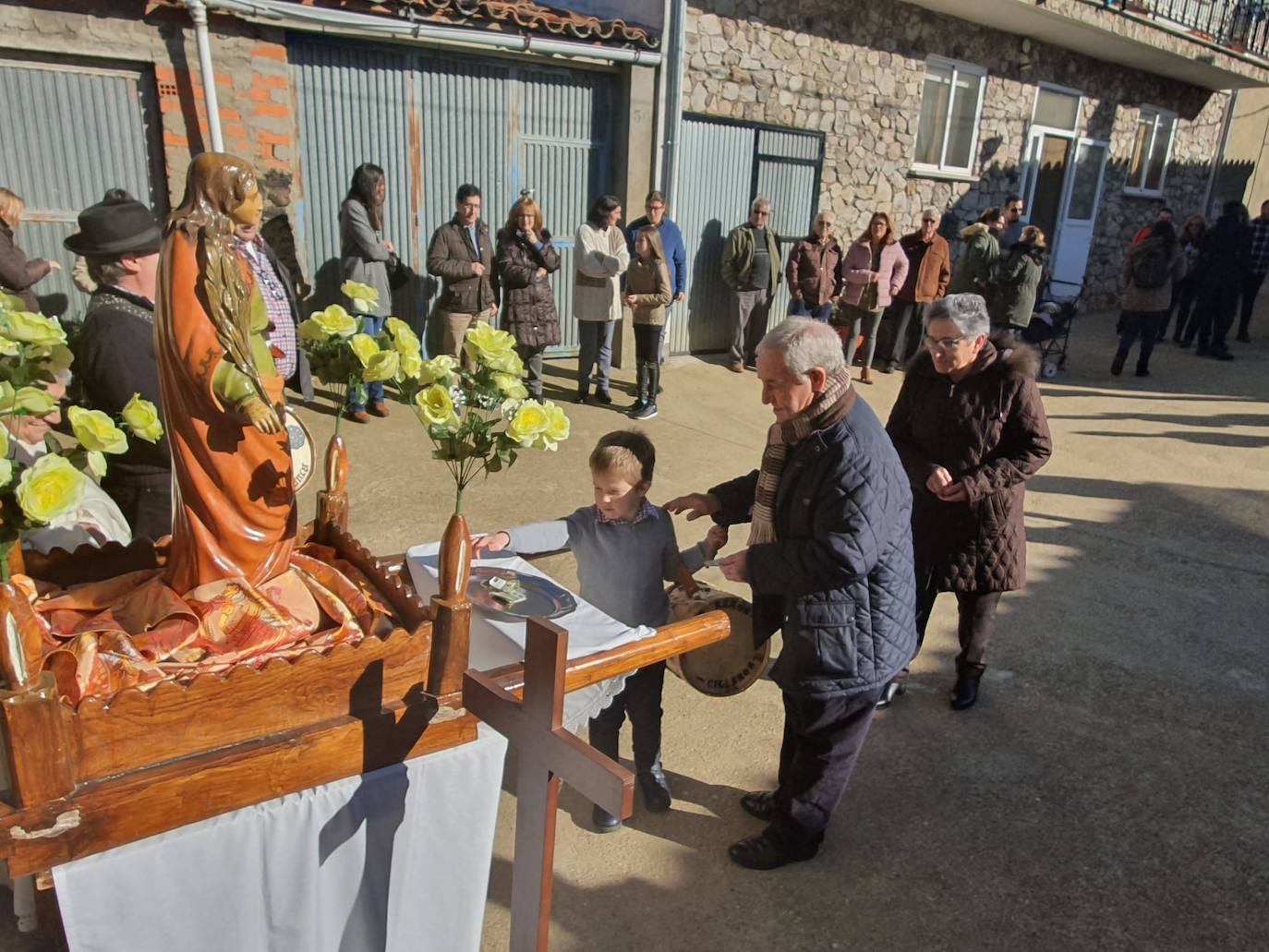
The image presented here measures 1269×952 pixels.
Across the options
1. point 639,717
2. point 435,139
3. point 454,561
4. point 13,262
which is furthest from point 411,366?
point 435,139

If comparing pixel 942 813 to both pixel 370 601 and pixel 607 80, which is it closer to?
pixel 370 601

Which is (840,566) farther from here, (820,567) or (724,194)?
(724,194)

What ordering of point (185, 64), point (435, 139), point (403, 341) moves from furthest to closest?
point (435, 139)
point (185, 64)
point (403, 341)

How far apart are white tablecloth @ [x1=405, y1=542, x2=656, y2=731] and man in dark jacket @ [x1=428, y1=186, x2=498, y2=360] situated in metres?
4.93

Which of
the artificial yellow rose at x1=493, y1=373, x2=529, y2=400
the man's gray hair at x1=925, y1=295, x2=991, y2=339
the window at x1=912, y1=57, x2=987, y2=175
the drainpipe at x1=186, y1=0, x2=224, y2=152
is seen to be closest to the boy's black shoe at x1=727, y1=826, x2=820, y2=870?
the artificial yellow rose at x1=493, y1=373, x2=529, y2=400

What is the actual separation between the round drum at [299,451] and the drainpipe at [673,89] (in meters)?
7.45

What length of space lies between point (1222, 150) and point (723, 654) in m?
20.2

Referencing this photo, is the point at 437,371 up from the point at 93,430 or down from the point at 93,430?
up

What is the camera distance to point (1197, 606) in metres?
5.16

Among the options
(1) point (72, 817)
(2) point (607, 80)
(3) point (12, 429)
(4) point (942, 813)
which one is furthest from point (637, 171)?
(1) point (72, 817)

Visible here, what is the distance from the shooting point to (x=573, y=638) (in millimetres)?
2404

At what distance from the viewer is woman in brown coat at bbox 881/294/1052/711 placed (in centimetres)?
355

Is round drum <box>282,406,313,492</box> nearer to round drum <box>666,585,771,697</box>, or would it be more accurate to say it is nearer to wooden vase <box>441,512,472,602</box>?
wooden vase <box>441,512,472,602</box>

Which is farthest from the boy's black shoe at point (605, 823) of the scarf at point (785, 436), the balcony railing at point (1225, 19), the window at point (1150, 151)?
the balcony railing at point (1225, 19)
